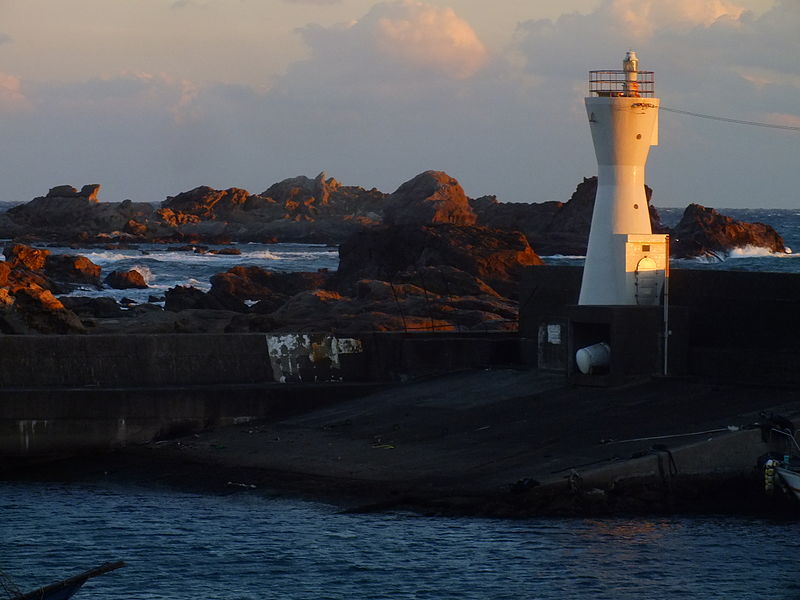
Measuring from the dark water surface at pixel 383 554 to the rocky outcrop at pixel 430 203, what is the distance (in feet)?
277

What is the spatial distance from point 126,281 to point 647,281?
4877cm

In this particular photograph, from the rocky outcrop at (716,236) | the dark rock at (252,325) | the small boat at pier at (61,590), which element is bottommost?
the small boat at pier at (61,590)

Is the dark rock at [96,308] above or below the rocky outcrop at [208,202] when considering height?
below

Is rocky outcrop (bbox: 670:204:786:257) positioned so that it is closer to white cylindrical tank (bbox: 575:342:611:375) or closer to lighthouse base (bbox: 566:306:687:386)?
white cylindrical tank (bbox: 575:342:611:375)

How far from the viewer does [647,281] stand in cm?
2509

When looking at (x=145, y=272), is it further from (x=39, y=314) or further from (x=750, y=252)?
(x=39, y=314)

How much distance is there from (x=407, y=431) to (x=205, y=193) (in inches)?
5163

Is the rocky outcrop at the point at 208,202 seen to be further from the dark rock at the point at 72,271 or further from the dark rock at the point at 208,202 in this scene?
the dark rock at the point at 72,271

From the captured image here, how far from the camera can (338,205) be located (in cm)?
15500

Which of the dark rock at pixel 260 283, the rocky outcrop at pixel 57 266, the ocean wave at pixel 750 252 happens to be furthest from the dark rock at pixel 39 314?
the ocean wave at pixel 750 252

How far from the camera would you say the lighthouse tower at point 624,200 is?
82.3 feet

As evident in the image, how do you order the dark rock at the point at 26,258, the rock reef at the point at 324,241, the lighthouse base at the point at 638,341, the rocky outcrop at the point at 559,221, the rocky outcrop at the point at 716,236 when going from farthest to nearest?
the rocky outcrop at the point at 559,221 < the rocky outcrop at the point at 716,236 < the dark rock at the point at 26,258 < the rock reef at the point at 324,241 < the lighthouse base at the point at 638,341

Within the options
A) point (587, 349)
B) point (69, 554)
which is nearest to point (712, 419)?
point (587, 349)

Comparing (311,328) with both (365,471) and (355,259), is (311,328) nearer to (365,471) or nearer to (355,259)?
(365,471)
